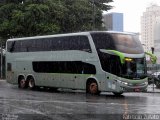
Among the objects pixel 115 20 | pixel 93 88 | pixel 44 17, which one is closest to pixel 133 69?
pixel 93 88

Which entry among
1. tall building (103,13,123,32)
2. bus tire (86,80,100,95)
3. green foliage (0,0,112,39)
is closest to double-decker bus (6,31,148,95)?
bus tire (86,80,100,95)

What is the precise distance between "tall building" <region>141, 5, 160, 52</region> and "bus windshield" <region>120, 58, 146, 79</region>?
7056 centimetres

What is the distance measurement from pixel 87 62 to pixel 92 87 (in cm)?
161

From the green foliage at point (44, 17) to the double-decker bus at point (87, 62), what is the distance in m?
11.5

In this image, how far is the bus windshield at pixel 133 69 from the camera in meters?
25.4

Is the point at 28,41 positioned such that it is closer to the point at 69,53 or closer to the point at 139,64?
the point at 69,53

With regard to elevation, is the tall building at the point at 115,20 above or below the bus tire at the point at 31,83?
above

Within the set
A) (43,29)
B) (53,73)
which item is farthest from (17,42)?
(43,29)

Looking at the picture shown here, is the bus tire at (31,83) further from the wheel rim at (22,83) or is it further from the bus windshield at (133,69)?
the bus windshield at (133,69)

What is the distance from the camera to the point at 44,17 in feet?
149

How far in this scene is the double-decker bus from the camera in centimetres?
2553

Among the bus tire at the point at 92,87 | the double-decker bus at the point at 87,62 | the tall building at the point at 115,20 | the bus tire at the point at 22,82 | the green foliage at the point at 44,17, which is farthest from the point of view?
the tall building at the point at 115,20

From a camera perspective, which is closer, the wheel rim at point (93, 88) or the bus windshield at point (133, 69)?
the bus windshield at point (133, 69)

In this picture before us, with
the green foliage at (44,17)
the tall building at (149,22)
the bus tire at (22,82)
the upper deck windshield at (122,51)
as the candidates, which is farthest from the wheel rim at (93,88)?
the tall building at (149,22)
